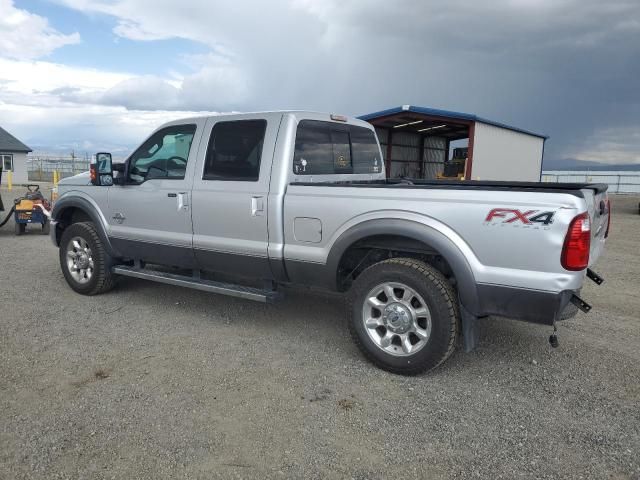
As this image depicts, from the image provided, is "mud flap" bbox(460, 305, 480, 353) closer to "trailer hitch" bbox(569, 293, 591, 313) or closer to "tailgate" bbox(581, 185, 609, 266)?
"trailer hitch" bbox(569, 293, 591, 313)

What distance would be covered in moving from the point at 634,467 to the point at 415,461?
120 centimetres

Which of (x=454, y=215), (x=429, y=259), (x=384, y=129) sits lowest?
(x=429, y=259)

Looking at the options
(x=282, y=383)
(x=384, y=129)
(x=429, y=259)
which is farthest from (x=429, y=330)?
(x=384, y=129)

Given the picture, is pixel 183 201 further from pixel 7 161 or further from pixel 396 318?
pixel 7 161

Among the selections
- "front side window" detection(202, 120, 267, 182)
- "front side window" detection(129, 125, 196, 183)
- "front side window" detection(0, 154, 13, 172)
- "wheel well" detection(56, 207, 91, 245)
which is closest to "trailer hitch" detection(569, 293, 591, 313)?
"front side window" detection(202, 120, 267, 182)

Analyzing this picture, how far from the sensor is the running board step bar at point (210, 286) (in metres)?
4.53

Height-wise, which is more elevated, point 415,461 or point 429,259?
point 429,259

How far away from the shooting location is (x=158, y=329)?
16.0 ft

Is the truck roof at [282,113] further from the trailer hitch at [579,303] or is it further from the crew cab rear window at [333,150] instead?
the trailer hitch at [579,303]

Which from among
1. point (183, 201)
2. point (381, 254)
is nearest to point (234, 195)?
point (183, 201)

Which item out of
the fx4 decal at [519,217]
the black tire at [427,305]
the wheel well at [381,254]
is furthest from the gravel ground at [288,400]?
the fx4 decal at [519,217]

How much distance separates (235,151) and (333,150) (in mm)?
964

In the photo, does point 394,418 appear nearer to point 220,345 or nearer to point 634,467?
point 634,467

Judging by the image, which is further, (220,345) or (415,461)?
(220,345)
